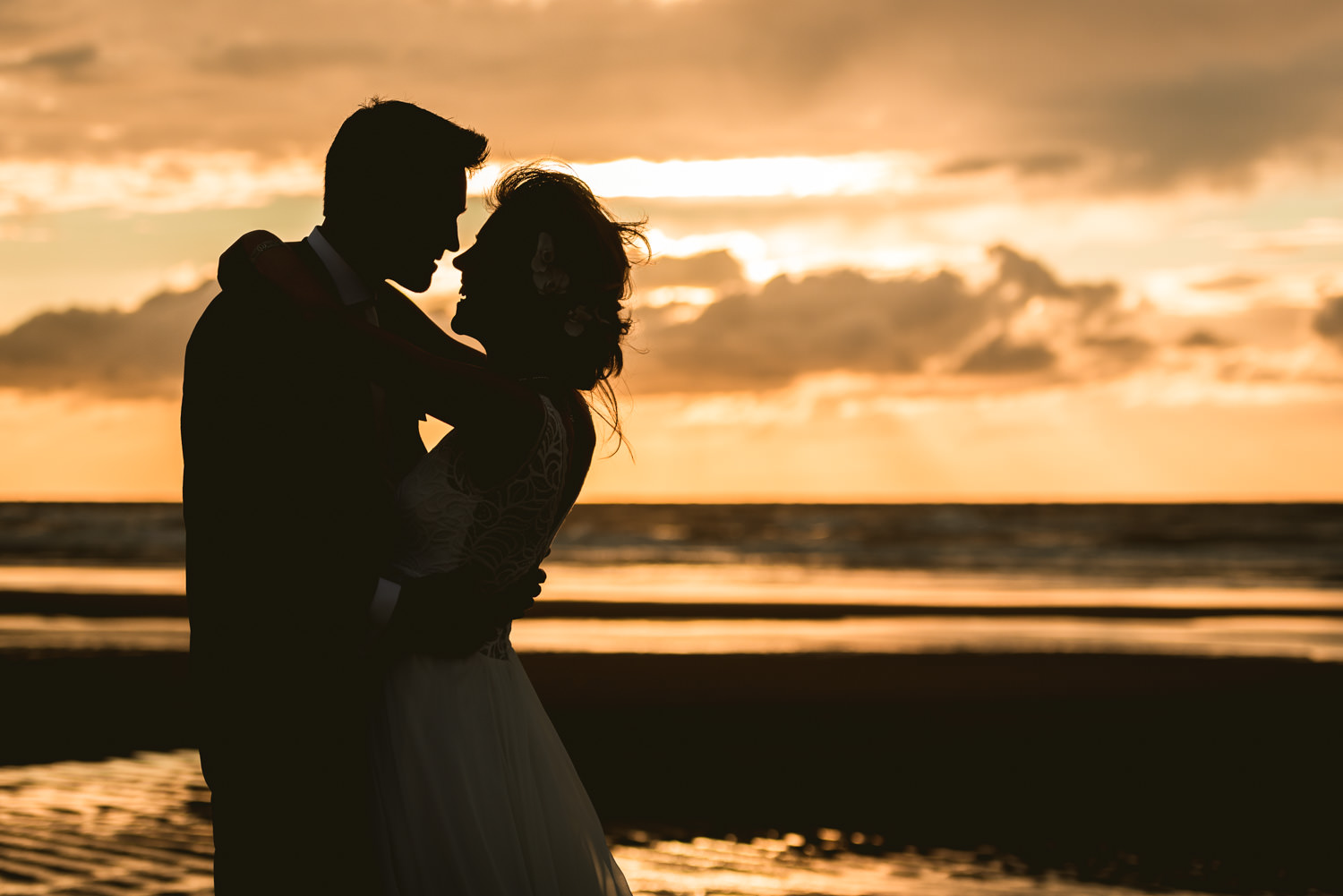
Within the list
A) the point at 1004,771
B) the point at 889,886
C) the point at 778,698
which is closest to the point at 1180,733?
the point at 1004,771

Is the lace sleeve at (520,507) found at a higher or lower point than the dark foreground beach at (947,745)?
higher

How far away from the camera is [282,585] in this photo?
7.58 ft

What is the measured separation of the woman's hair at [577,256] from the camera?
8.84 ft

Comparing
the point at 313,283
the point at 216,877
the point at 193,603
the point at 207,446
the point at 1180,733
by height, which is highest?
the point at 313,283

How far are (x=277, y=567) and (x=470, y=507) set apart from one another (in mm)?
403

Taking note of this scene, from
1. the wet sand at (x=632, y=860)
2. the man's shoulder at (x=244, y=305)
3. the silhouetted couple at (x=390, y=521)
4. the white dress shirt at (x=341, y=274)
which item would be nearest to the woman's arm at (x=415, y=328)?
the silhouetted couple at (x=390, y=521)

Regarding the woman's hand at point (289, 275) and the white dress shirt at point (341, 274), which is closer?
the woman's hand at point (289, 275)

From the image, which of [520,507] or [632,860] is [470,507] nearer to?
[520,507]

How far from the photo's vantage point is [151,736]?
10516 millimetres

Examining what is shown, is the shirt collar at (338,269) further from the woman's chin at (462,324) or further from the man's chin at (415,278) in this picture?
the woman's chin at (462,324)

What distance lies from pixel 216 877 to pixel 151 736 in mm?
8969

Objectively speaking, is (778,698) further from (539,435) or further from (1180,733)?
(539,435)

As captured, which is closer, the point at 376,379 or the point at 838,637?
the point at 376,379

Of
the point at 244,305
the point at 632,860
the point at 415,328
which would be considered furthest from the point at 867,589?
the point at 244,305
